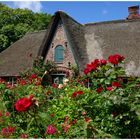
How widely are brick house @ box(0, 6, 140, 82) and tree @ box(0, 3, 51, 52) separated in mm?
15975

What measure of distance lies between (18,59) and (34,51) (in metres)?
1.41

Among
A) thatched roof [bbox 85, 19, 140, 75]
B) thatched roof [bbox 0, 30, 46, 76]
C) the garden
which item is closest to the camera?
the garden

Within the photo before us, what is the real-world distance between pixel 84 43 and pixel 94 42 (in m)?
0.72

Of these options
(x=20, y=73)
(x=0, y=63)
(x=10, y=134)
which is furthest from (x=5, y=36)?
(x=10, y=134)

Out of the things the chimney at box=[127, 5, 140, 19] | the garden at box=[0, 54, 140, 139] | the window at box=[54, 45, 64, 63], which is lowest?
the garden at box=[0, 54, 140, 139]

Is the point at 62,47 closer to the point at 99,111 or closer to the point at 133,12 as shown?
the point at 133,12

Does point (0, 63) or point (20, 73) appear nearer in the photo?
point (20, 73)

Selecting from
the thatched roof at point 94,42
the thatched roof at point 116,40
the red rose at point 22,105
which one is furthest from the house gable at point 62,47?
the red rose at point 22,105

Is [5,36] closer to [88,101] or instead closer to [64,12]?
[64,12]

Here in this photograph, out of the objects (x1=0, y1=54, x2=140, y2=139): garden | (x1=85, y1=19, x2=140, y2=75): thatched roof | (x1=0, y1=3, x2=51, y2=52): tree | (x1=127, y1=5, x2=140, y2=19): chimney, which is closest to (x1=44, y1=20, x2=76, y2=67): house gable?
(x1=85, y1=19, x2=140, y2=75): thatched roof

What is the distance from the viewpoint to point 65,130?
17.3 feet

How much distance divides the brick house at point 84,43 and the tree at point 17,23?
1598 centimetres

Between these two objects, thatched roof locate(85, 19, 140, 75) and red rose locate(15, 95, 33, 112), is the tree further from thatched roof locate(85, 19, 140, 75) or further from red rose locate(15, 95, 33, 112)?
red rose locate(15, 95, 33, 112)

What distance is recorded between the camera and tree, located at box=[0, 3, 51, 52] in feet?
138
